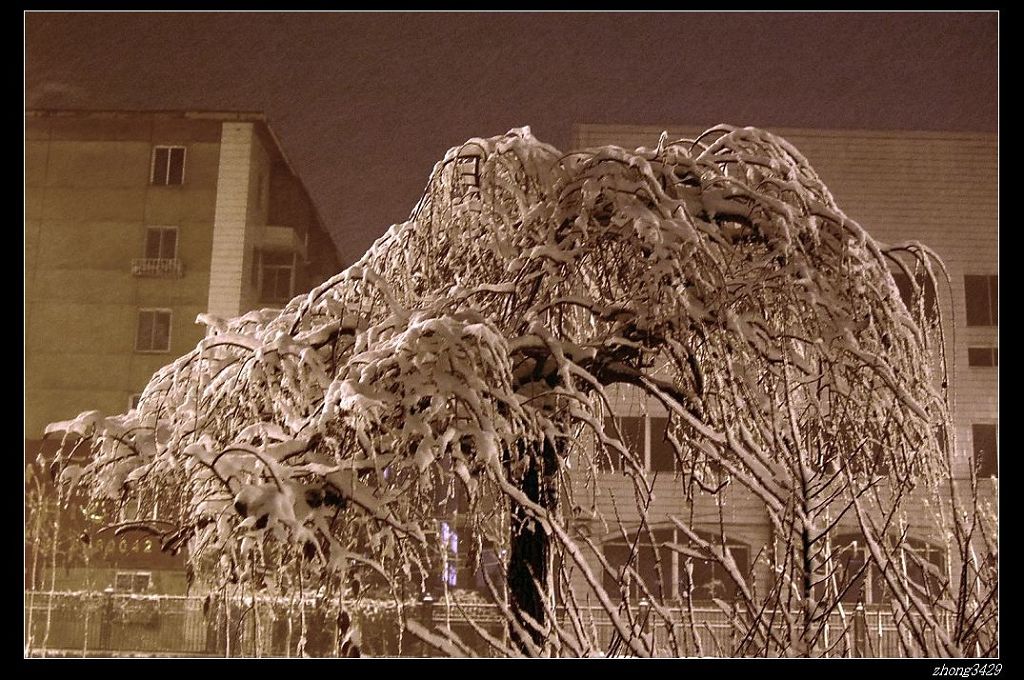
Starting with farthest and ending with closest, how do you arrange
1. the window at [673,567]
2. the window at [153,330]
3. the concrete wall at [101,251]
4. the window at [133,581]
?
the window at [673,567] < the window at [133,581] < the window at [153,330] < the concrete wall at [101,251]

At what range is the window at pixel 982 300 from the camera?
3.61 metres

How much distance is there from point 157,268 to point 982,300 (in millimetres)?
3711

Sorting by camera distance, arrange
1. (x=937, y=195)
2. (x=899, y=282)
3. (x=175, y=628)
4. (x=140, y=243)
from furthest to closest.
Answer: (x=937, y=195) → (x=175, y=628) → (x=140, y=243) → (x=899, y=282)

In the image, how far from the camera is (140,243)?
4438 mm

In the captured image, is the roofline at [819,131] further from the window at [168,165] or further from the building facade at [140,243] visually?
the window at [168,165]

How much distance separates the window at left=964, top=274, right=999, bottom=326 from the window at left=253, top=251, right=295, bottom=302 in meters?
2.98

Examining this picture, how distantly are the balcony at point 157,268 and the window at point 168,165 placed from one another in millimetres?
389

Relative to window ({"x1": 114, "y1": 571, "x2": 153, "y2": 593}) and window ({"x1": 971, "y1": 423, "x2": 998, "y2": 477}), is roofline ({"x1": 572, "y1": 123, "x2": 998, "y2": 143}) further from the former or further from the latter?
window ({"x1": 114, "y1": 571, "x2": 153, "y2": 593})

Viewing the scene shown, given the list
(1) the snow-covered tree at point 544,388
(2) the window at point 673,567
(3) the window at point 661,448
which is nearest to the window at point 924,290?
(1) the snow-covered tree at point 544,388

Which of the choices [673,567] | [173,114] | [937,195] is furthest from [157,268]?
[937,195]

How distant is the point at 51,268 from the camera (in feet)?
13.2

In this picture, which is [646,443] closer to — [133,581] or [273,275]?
[273,275]

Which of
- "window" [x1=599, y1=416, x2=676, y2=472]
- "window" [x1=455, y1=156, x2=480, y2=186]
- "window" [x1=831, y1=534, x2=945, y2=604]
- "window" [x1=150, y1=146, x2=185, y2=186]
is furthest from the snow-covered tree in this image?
"window" [x1=150, y1=146, x2=185, y2=186]

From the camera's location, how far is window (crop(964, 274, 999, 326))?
3613 mm
